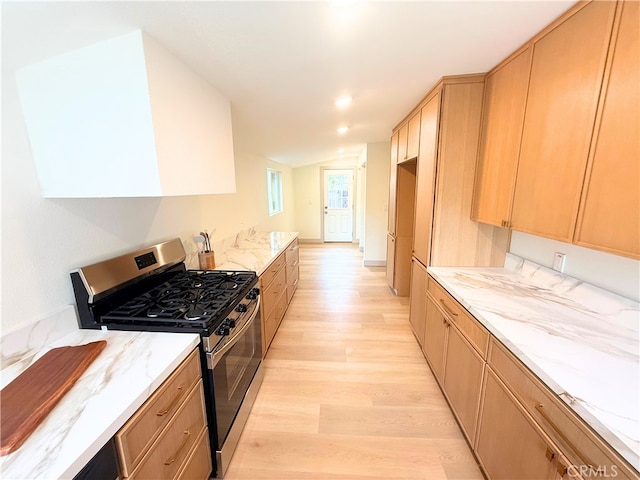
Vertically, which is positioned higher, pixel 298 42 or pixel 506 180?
pixel 298 42

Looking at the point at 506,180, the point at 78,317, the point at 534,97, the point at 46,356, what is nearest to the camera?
the point at 46,356

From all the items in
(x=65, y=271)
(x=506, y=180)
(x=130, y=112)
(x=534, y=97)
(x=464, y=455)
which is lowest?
(x=464, y=455)

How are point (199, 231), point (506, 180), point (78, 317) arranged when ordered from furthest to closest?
point (199, 231) → point (506, 180) → point (78, 317)

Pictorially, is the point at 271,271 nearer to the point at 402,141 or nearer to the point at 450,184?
the point at 450,184

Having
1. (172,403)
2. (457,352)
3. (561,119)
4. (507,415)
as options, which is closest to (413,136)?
(561,119)

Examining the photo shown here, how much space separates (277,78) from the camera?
5.36 ft

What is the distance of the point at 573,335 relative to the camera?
1143 millimetres

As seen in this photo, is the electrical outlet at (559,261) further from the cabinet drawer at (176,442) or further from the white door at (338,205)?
the white door at (338,205)

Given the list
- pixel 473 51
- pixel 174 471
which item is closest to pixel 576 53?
pixel 473 51

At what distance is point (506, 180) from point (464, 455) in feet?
5.60

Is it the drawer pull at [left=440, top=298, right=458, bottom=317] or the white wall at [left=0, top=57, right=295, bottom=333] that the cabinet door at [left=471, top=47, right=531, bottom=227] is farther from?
the white wall at [left=0, top=57, right=295, bottom=333]

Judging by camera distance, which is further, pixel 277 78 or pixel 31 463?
pixel 277 78

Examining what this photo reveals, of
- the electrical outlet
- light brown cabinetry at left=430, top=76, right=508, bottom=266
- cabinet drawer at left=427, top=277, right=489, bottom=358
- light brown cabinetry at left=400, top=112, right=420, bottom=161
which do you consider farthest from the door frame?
the electrical outlet

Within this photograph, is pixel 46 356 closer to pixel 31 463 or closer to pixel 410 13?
pixel 31 463
